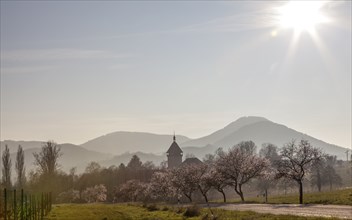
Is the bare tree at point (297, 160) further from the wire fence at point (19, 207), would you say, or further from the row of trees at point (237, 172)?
the wire fence at point (19, 207)

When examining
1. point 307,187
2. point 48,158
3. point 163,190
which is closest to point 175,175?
point 163,190

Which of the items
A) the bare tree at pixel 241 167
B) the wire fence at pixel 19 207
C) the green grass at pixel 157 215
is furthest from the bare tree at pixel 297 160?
the wire fence at pixel 19 207

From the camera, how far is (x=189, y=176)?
87250 millimetres

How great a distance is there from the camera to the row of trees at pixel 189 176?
209ft

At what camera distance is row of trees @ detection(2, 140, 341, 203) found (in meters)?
63.8

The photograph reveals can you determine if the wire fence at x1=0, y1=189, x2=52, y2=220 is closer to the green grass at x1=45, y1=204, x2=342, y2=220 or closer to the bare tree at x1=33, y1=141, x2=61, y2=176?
the green grass at x1=45, y1=204, x2=342, y2=220

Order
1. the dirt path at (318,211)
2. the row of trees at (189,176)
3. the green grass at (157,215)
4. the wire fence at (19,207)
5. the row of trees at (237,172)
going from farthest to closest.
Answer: the row of trees at (189,176) → the row of trees at (237,172) → the green grass at (157,215) → the dirt path at (318,211) → the wire fence at (19,207)

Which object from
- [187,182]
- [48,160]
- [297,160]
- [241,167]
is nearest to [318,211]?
[297,160]

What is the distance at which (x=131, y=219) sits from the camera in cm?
4372

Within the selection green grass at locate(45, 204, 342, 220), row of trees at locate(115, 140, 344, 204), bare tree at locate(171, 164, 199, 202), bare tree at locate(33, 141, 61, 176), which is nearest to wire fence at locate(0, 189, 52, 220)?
green grass at locate(45, 204, 342, 220)

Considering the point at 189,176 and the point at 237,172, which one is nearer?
the point at 237,172

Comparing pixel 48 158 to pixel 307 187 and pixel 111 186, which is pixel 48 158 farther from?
pixel 307 187

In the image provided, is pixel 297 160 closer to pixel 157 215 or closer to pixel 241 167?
pixel 241 167

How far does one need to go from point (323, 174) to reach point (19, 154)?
103690 mm
